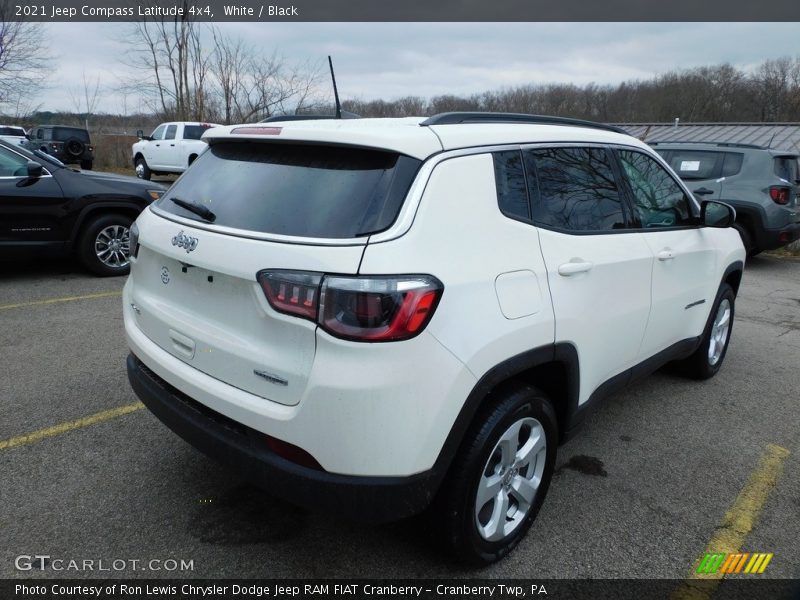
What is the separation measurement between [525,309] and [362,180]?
78cm

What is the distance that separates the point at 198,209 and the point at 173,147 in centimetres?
1813

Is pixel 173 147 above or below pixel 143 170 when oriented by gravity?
above

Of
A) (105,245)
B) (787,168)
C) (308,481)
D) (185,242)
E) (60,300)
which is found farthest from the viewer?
(787,168)

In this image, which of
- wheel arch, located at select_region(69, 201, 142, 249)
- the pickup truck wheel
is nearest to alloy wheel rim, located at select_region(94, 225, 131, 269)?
wheel arch, located at select_region(69, 201, 142, 249)

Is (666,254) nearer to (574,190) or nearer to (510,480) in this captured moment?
(574,190)

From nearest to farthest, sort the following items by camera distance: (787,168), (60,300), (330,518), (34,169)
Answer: (330,518)
(60,300)
(34,169)
(787,168)

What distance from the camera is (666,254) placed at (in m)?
3.24

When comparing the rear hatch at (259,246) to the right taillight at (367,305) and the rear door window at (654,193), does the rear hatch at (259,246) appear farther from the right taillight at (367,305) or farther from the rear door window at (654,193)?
the rear door window at (654,193)

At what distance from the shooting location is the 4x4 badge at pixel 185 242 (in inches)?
88.3

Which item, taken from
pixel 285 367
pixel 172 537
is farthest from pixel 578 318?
pixel 172 537

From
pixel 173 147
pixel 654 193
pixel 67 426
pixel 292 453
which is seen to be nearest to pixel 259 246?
pixel 292 453

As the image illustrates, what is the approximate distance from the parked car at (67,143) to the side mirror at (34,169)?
48.9 feet

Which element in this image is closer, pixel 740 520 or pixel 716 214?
pixel 740 520

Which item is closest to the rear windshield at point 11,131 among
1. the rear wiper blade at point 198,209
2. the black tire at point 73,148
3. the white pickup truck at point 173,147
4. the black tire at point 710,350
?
the black tire at point 73,148
